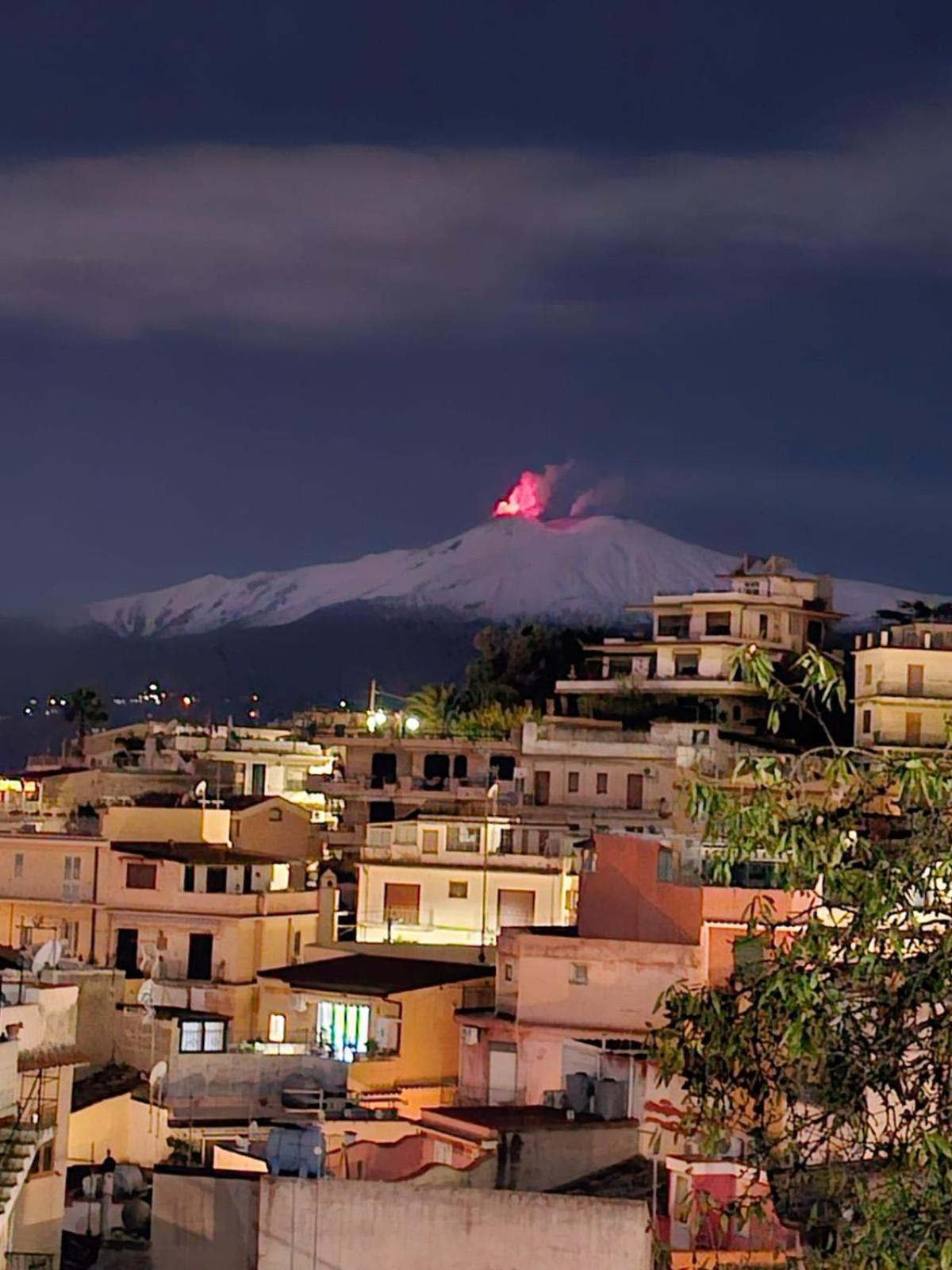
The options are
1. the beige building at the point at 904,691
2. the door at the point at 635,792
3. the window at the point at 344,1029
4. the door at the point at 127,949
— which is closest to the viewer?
the window at the point at 344,1029

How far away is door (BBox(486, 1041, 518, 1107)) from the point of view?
101 ft

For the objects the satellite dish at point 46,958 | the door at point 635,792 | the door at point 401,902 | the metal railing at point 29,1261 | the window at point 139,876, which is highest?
the door at point 635,792

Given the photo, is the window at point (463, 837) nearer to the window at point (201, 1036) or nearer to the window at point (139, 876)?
the window at point (139, 876)

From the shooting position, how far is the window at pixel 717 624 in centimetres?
6256

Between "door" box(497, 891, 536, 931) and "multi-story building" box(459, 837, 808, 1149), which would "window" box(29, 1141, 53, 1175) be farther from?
"door" box(497, 891, 536, 931)

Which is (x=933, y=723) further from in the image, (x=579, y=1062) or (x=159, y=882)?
(x=579, y=1062)

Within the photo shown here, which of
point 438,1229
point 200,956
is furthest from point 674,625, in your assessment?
point 438,1229

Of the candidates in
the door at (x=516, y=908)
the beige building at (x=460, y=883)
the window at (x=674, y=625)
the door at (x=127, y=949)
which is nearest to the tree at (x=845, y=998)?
the door at (x=127, y=949)

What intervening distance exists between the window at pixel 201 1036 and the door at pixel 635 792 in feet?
69.2

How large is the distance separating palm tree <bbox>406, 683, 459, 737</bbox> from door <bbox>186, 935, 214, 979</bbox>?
22.4 meters

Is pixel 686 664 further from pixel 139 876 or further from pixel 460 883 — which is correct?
pixel 139 876

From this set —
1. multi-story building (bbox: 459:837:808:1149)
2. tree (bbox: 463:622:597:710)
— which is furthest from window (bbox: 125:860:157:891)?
tree (bbox: 463:622:597:710)

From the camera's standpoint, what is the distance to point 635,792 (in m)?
53.9

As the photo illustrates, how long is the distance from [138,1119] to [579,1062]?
5.76m
